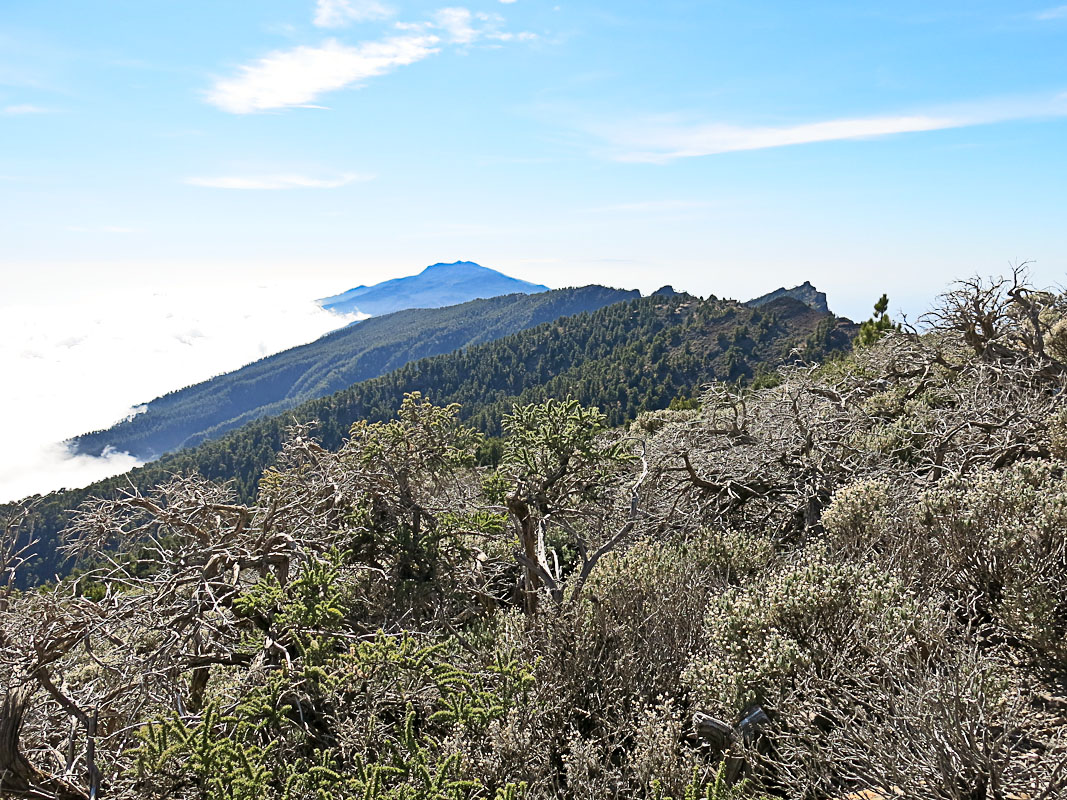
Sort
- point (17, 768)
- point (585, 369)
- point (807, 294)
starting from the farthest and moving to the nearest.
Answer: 1. point (807, 294)
2. point (585, 369)
3. point (17, 768)

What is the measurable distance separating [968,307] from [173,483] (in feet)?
42.4

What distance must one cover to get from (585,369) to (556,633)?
86.0m

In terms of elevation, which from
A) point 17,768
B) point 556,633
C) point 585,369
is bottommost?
point 585,369

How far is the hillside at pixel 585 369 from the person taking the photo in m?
72.6

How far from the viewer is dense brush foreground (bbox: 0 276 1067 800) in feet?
12.3

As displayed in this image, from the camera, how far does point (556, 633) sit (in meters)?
5.32

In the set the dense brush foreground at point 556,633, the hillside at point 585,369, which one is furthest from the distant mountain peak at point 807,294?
the dense brush foreground at point 556,633

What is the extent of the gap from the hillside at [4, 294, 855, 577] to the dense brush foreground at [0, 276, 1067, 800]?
149 feet

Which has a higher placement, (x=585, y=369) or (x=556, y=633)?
(x=556, y=633)

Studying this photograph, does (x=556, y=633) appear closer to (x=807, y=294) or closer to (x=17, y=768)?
(x=17, y=768)

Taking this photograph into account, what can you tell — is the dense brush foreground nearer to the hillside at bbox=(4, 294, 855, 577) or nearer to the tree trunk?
the tree trunk

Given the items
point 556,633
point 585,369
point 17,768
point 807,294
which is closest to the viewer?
point 17,768

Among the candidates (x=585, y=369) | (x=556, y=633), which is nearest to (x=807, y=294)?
(x=585, y=369)

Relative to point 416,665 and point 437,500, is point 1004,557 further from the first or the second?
point 437,500
